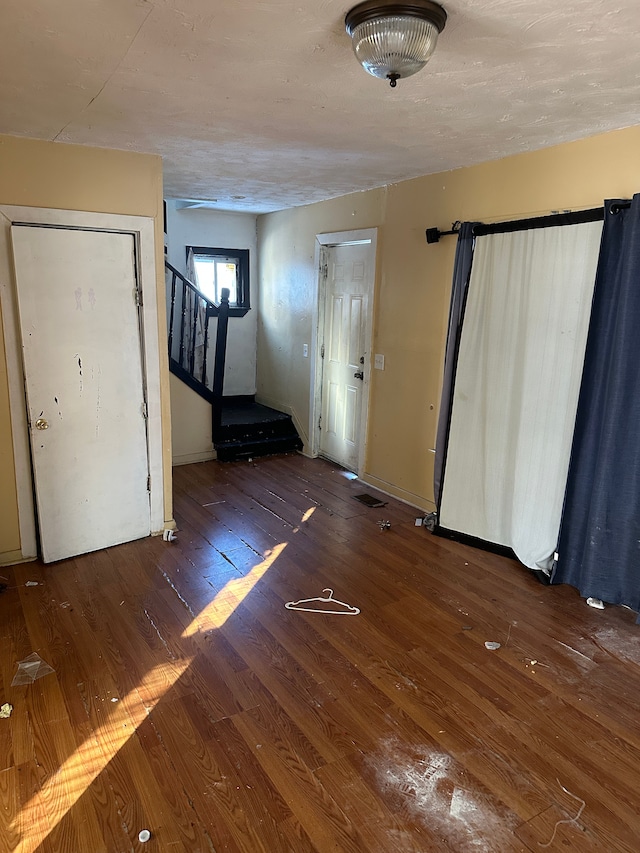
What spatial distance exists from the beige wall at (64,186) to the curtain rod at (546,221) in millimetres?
2085

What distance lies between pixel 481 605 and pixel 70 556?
8.54 feet

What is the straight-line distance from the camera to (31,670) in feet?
8.22

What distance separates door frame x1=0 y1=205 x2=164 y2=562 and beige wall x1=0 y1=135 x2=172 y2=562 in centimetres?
4

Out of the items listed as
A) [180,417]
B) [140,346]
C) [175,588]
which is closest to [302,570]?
[175,588]

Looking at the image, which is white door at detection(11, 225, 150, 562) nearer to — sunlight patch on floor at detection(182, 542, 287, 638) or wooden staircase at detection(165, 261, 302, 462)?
sunlight patch on floor at detection(182, 542, 287, 638)

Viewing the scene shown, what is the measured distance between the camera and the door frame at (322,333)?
4781 millimetres

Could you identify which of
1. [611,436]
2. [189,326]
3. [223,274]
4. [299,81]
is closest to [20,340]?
[299,81]

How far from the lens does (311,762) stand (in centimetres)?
204

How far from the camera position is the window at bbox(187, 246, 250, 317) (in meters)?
6.39

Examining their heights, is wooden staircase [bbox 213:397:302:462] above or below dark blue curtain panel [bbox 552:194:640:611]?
below

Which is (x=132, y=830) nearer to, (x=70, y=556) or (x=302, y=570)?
(x=302, y=570)

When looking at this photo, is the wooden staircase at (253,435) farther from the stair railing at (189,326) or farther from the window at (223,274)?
the window at (223,274)

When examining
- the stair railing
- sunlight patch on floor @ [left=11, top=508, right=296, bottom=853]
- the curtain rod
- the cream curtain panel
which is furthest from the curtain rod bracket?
sunlight patch on floor @ [left=11, top=508, right=296, bottom=853]

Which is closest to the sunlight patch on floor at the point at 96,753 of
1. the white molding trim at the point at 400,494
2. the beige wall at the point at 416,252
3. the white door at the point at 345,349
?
the white molding trim at the point at 400,494
